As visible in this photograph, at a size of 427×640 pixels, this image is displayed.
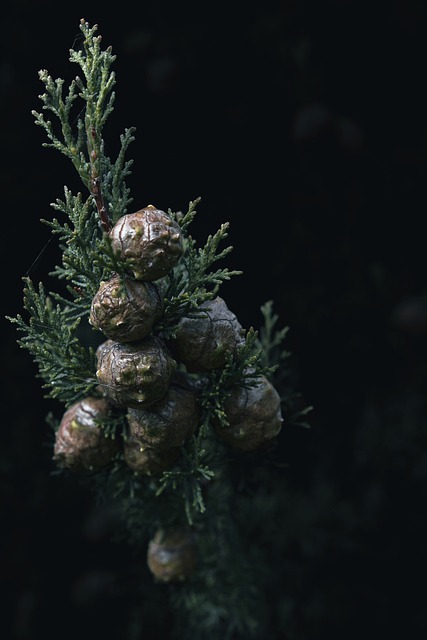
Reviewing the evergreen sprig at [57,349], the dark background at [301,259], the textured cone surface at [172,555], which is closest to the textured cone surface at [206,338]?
the evergreen sprig at [57,349]

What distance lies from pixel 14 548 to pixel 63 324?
1300mm

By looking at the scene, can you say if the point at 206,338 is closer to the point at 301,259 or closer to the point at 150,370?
the point at 150,370

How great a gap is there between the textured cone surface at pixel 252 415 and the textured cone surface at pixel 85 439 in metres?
0.15

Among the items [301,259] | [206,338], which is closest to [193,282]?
[206,338]

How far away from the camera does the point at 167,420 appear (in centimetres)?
81

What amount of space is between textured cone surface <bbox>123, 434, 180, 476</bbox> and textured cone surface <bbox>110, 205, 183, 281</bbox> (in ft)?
0.80

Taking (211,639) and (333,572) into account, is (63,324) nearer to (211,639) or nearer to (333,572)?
(211,639)

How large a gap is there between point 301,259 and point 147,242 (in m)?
1.34

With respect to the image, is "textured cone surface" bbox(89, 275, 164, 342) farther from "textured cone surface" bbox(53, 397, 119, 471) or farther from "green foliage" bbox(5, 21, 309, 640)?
"textured cone surface" bbox(53, 397, 119, 471)

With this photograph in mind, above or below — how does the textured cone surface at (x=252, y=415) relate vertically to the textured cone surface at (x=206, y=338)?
below

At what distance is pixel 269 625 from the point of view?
63.2 inches

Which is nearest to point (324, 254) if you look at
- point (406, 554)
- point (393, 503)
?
point (393, 503)

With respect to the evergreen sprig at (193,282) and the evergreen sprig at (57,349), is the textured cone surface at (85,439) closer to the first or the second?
the evergreen sprig at (57,349)

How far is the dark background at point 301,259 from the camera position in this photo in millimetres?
1796
